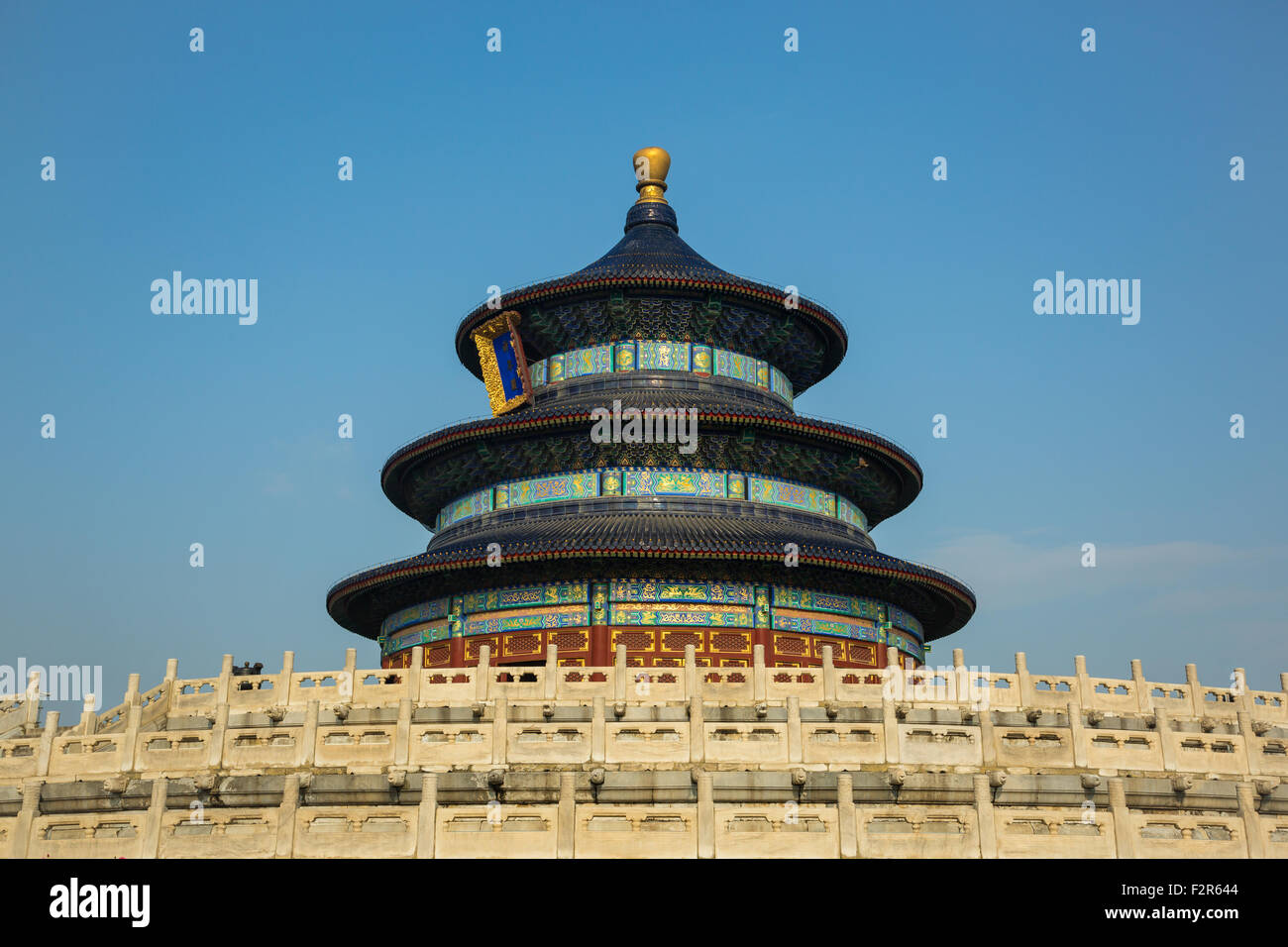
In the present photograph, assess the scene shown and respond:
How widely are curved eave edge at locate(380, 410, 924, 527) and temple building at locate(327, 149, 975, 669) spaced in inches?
2.4

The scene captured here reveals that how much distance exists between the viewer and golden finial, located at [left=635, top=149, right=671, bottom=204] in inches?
1683

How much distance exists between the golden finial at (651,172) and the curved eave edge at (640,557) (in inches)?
641

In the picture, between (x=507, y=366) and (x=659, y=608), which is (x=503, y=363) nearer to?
(x=507, y=366)

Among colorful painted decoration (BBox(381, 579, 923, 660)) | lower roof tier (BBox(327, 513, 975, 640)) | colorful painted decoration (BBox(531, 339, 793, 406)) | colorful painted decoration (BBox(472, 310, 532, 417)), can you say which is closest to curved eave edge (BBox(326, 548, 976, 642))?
lower roof tier (BBox(327, 513, 975, 640))

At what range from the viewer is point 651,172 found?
43031 mm

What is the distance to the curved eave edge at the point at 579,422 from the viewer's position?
3353cm

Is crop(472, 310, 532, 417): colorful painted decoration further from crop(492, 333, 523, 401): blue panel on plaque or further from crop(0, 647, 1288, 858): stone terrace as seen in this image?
crop(0, 647, 1288, 858): stone terrace

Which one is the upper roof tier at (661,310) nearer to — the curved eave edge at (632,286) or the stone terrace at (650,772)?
the curved eave edge at (632,286)

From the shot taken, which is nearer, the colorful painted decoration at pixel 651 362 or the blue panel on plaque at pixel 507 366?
the colorful painted decoration at pixel 651 362

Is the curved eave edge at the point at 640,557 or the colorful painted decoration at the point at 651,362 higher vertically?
the colorful painted decoration at the point at 651,362

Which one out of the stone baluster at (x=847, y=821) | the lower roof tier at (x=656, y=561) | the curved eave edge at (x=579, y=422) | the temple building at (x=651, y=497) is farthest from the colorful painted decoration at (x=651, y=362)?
the stone baluster at (x=847, y=821)

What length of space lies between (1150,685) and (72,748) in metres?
17.7

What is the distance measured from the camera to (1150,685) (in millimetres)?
22375
